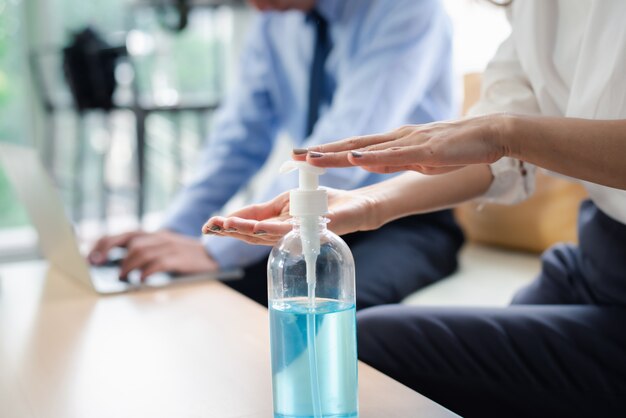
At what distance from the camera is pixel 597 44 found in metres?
1.00

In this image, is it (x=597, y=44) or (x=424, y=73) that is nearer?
(x=597, y=44)

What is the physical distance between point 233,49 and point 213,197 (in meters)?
2.53

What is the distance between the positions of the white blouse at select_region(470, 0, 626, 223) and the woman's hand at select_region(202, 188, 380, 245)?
9.9 inches

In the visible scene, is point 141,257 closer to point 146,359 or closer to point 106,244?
point 106,244

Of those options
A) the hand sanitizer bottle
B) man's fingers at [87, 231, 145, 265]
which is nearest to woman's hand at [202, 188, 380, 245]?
the hand sanitizer bottle

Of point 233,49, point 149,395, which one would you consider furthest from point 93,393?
point 233,49

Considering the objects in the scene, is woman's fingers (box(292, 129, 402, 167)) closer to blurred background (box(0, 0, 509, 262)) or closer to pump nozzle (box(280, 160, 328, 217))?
pump nozzle (box(280, 160, 328, 217))

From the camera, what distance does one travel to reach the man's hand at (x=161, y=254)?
1.33 meters

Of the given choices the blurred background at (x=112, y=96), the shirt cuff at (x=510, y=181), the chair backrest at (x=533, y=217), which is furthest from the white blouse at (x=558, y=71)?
the blurred background at (x=112, y=96)

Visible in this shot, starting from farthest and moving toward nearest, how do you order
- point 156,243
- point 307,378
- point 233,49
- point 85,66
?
1. point 233,49
2. point 85,66
3. point 156,243
4. point 307,378

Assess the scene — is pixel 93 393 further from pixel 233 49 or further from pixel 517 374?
pixel 233 49

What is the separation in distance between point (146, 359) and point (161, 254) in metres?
0.42

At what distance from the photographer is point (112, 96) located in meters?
3.65

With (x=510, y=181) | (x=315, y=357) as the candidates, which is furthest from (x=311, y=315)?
(x=510, y=181)
